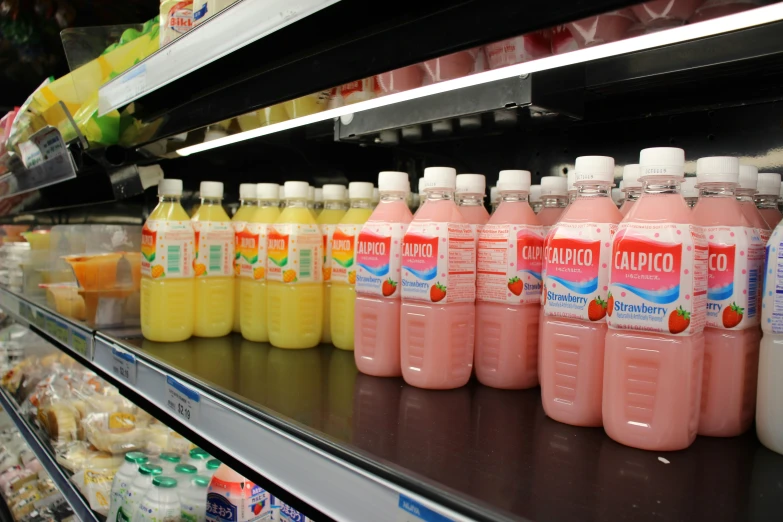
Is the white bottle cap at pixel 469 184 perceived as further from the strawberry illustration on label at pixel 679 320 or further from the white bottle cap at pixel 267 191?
the white bottle cap at pixel 267 191

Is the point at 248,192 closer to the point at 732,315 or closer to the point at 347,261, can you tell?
the point at 347,261

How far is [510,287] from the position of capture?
107 cm

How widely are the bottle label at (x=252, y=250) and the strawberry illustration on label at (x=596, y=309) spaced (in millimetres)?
945

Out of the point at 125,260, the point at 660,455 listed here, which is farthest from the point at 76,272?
the point at 660,455

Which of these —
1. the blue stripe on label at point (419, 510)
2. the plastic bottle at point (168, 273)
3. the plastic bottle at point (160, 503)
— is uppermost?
the plastic bottle at point (168, 273)

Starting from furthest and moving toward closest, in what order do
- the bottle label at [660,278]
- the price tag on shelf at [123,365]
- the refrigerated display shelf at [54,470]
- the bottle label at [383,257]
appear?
the refrigerated display shelf at [54,470] → the price tag on shelf at [123,365] → the bottle label at [383,257] → the bottle label at [660,278]

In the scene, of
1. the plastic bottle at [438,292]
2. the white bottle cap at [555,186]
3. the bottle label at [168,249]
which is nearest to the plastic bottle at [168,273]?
the bottle label at [168,249]

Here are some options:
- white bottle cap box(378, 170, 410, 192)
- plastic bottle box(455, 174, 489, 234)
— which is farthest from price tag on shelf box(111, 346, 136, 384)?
plastic bottle box(455, 174, 489, 234)

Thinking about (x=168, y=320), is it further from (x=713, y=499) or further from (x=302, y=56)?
(x=713, y=499)

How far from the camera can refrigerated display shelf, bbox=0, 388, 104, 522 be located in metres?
1.69

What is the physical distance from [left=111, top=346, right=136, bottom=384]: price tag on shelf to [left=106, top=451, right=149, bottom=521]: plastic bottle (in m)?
0.43

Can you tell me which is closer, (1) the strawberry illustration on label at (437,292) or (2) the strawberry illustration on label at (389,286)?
(1) the strawberry illustration on label at (437,292)

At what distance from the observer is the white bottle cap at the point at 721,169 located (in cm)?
83

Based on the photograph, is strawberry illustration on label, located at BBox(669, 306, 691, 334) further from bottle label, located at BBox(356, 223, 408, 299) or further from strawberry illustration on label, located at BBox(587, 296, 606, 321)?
bottle label, located at BBox(356, 223, 408, 299)
